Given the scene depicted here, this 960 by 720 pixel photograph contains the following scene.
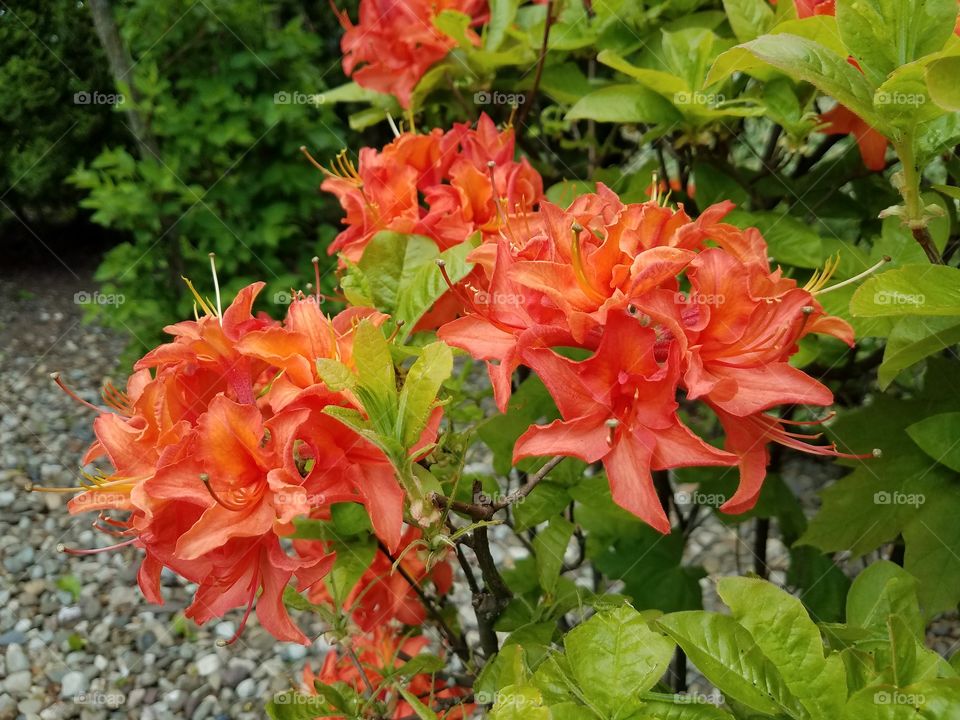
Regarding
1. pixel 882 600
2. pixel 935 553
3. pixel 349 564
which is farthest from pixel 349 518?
pixel 935 553

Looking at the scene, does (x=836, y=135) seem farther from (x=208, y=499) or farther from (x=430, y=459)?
(x=208, y=499)

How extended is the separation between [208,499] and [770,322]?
1.70 feet

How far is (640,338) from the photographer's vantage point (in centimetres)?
75

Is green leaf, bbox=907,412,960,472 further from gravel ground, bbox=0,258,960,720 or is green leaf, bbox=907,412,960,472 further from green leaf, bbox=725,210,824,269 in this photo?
gravel ground, bbox=0,258,960,720

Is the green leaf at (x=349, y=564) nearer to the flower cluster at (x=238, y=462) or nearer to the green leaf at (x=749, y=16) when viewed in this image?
the flower cluster at (x=238, y=462)

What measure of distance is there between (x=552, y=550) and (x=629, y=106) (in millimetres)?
591

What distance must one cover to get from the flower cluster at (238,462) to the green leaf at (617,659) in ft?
0.58

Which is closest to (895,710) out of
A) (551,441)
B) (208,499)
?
(551,441)

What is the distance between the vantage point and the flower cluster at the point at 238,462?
74 centimetres

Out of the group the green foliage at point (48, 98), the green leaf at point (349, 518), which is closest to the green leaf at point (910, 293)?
the green leaf at point (349, 518)

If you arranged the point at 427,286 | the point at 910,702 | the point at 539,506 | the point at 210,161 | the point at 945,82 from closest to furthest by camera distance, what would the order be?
the point at 910,702 < the point at 945,82 < the point at 427,286 < the point at 539,506 < the point at 210,161

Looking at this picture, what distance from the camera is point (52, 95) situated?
13.9 feet

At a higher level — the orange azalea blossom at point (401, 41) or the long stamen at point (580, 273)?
the orange azalea blossom at point (401, 41)

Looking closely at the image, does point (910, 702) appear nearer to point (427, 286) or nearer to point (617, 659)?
point (617, 659)
